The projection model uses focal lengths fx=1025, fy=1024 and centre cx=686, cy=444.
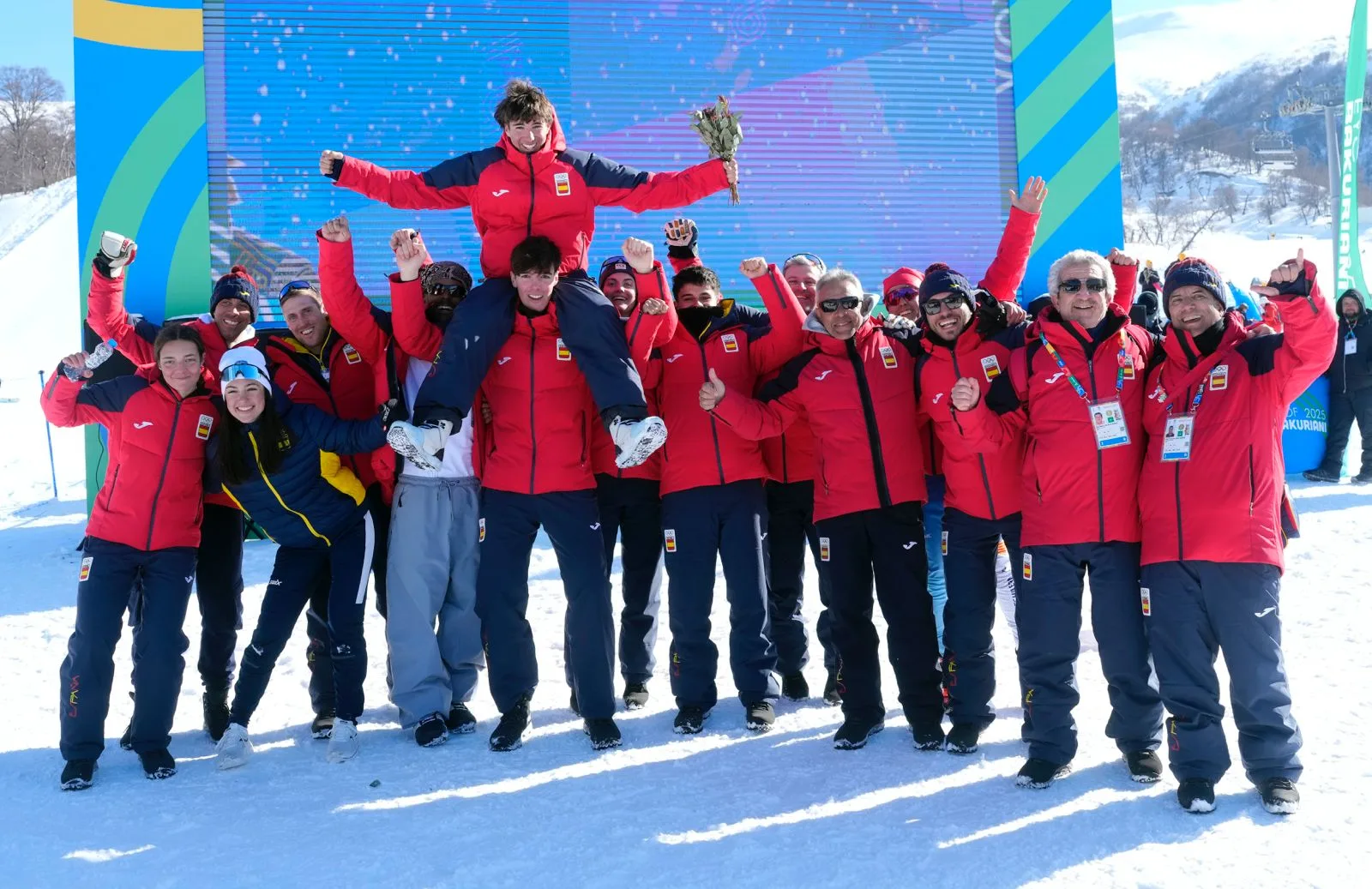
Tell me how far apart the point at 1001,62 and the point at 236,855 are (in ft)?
27.5

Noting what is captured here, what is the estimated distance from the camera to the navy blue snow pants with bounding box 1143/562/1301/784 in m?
3.12

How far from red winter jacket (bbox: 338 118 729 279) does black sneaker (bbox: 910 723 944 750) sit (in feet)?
7.20

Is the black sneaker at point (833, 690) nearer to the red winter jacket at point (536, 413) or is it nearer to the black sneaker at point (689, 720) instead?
the black sneaker at point (689, 720)

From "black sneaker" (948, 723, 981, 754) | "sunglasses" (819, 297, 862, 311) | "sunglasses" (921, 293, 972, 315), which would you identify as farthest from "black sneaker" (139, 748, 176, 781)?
"sunglasses" (921, 293, 972, 315)

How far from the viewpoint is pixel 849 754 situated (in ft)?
12.4

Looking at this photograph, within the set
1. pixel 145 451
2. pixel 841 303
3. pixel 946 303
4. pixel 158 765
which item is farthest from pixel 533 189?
pixel 158 765

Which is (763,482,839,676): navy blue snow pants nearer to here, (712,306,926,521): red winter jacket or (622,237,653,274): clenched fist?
(712,306,926,521): red winter jacket

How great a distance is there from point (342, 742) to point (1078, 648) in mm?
2719

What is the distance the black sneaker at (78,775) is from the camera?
3.67 metres

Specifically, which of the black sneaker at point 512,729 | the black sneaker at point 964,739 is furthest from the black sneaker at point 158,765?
the black sneaker at point 964,739

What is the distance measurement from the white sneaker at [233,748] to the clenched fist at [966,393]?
2.92 meters

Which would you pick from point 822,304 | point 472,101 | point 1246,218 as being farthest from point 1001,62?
point 1246,218

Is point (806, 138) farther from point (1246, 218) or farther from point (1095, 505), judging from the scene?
point (1246, 218)

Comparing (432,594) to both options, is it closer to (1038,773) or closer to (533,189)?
(533,189)
